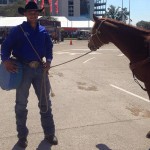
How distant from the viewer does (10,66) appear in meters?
5.18

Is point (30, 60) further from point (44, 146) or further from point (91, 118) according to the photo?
point (91, 118)

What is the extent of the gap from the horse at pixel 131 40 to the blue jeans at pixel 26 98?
1.08 metres

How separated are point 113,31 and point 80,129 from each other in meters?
1.96

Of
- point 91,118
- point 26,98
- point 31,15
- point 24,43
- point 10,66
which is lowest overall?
point 91,118

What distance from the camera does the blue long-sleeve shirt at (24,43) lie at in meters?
5.16

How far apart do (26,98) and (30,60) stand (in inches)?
23.0

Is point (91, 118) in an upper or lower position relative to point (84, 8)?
lower

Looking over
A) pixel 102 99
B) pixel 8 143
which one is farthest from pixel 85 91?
pixel 8 143

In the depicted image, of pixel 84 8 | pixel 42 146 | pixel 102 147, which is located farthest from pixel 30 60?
pixel 84 8

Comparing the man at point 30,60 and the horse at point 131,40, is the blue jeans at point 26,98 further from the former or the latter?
the horse at point 131,40

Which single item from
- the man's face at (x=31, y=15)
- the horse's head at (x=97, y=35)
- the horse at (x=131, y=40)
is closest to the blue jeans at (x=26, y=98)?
the man's face at (x=31, y=15)

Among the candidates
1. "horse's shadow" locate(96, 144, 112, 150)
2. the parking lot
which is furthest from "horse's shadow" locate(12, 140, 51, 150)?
"horse's shadow" locate(96, 144, 112, 150)

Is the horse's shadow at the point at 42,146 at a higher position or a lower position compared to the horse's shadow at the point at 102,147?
lower

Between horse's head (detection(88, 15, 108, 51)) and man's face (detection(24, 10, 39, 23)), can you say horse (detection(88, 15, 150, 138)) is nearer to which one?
horse's head (detection(88, 15, 108, 51))
